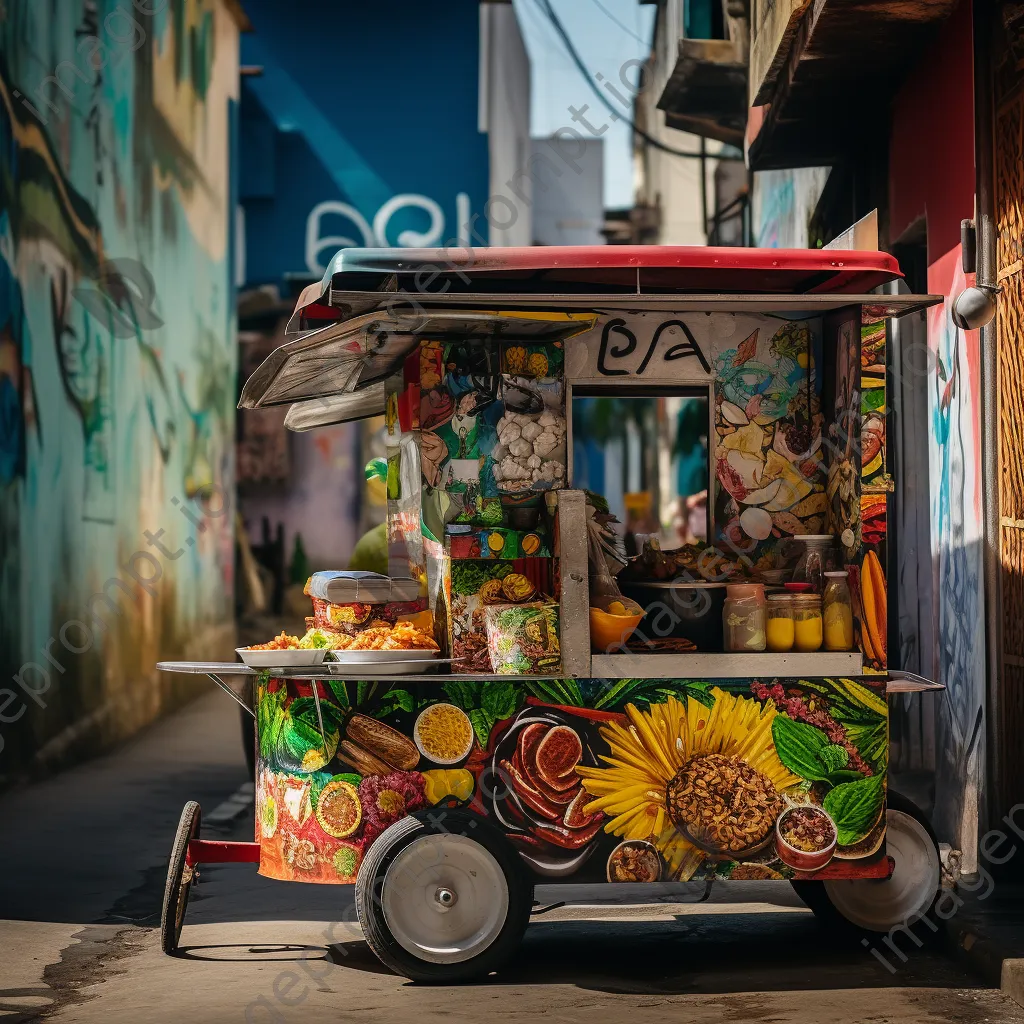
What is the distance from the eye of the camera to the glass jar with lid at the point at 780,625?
6.16 m

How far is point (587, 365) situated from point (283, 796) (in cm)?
223

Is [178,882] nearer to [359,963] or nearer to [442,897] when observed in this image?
[359,963]

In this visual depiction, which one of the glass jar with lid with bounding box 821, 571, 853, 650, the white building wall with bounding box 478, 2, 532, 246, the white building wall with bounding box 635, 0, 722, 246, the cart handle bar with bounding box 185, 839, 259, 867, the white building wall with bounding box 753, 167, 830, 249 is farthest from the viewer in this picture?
the white building wall with bounding box 635, 0, 722, 246

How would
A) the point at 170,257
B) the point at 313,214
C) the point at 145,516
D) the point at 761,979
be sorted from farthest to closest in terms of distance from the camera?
the point at 313,214
the point at 170,257
the point at 145,516
the point at 761,979

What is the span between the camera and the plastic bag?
6.02m

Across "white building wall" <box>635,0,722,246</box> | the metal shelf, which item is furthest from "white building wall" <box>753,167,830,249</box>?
"white building wall" <box>635,0,722,246</box>

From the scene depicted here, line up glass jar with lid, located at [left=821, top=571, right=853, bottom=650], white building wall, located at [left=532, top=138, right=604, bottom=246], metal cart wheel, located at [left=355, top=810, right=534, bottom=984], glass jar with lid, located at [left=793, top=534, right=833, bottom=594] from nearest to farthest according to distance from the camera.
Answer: metal cart wheel, located at [left=355, top=810, right=534, bottom=984] < glass jar with lid, located at [left=821, top=571, right=853, bottom=650] < glass jar with lid, located at [left=793, top=534, right=833, bottom=594] < white building wall, located at [left=532, top=138, right=604, bottom=246]

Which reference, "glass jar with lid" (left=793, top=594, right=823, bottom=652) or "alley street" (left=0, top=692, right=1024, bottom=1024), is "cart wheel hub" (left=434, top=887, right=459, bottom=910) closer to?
"alley street" (left=0, top=692, right=1024, bottom=1024)

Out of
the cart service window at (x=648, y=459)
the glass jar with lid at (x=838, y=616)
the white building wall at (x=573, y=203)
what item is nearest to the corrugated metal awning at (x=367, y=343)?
the glass jar with lid at (x=838, y=616)

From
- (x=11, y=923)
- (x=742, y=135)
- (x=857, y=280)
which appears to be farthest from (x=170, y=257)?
(x=857, y=280)

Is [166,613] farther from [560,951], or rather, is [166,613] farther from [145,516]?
[560,951]

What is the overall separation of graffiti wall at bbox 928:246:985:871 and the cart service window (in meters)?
7.40

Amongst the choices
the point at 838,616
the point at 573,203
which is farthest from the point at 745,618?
the point at 573,203

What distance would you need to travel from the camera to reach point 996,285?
24.4 feet
